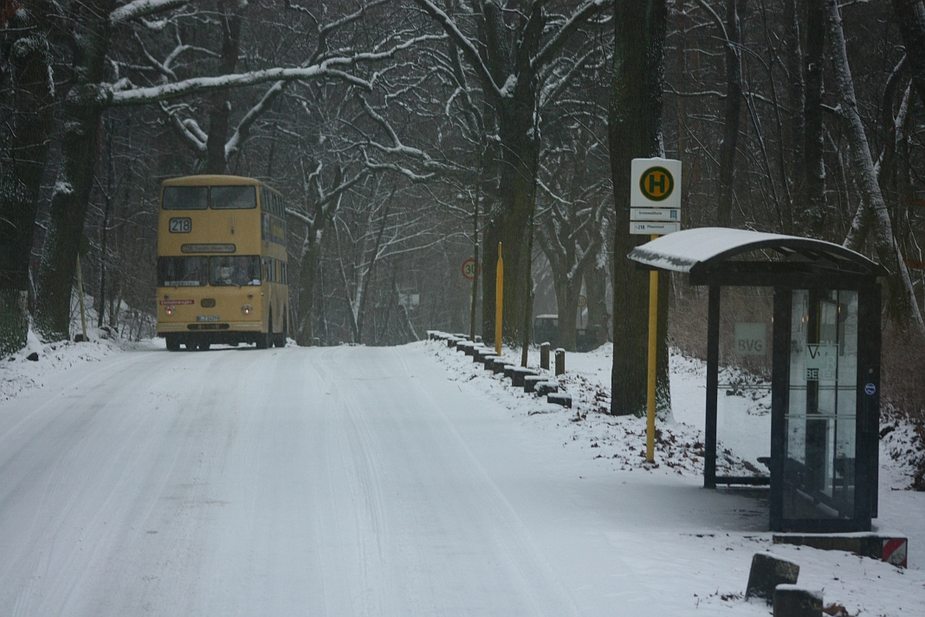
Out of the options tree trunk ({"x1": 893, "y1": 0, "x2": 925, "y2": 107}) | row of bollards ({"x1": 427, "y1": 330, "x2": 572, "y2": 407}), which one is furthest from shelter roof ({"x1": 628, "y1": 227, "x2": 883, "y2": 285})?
row of bollards ({"x1": 427, "y1": 330, "x2": 572, "y2": 407})

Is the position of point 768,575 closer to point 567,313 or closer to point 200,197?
point 200,197

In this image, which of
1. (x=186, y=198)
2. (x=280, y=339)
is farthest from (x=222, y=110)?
(x=186, y=198)

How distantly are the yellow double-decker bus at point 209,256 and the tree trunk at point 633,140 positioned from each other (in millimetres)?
17757

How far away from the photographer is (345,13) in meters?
38.8

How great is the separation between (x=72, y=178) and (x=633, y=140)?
15.9 meters

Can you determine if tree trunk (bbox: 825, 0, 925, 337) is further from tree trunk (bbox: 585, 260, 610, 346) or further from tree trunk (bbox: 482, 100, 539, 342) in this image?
tree trunk (bbox: 585, 260, 610, 346)

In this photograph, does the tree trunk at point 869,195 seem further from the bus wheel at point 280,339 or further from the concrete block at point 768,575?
the bus wheel at point 280,339

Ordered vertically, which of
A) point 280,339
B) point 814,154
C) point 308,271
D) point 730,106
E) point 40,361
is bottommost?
point 280,339

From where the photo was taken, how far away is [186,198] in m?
31.9

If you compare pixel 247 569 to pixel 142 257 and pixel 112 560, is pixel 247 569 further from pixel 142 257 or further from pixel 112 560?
pixel 142 257

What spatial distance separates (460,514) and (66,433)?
20.7 ft

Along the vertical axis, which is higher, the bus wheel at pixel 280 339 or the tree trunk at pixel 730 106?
the tree trunk at pixel 730 106

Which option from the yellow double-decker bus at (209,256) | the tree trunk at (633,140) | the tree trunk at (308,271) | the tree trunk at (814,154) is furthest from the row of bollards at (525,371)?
the tree trunk at (308,271)

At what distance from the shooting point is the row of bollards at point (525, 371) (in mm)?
17234
